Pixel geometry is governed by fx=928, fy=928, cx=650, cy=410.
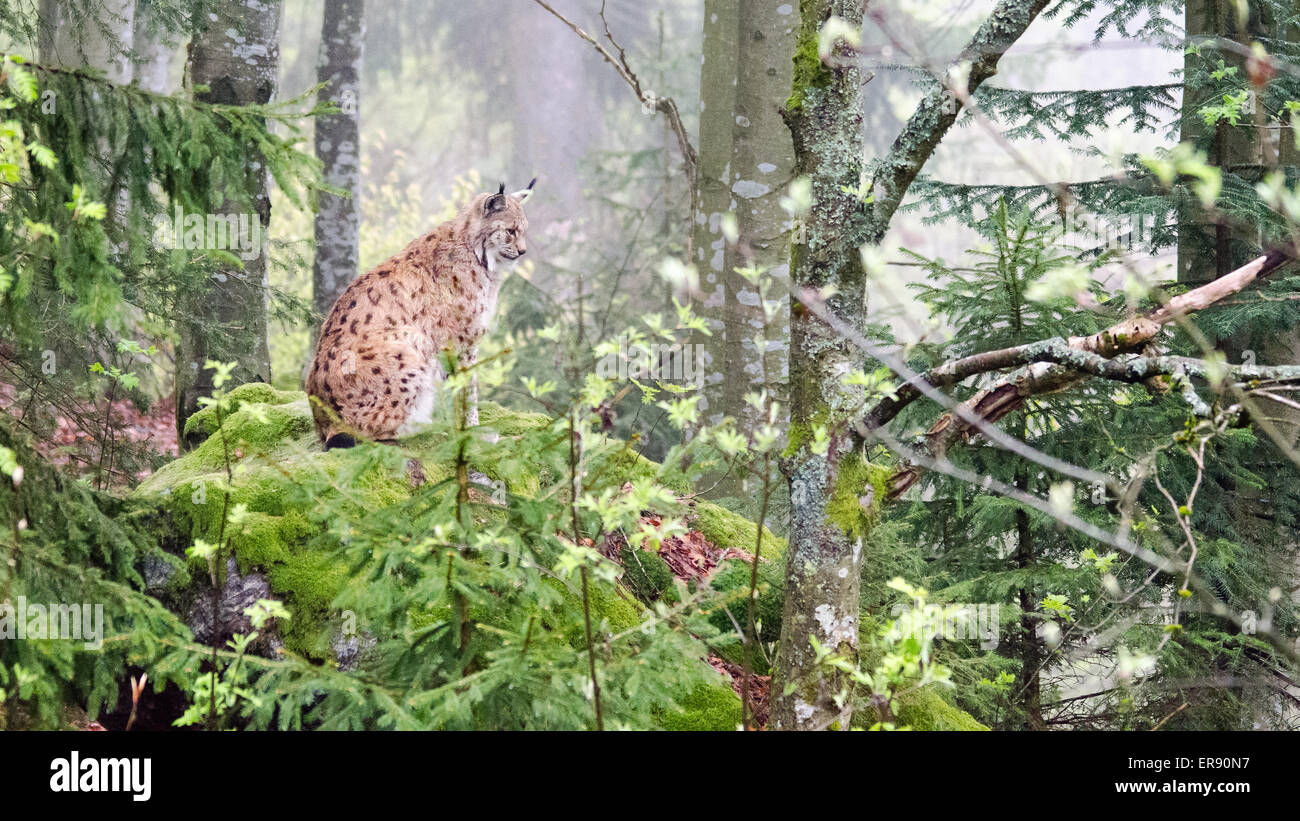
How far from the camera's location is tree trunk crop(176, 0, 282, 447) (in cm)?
696

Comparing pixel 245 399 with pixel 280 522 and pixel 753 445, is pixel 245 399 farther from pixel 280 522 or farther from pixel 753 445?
pixel 753 445

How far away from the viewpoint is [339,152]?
1078cm

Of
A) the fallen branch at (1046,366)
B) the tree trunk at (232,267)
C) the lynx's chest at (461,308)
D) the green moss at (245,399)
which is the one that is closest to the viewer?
the fallen branch at (1046,366)

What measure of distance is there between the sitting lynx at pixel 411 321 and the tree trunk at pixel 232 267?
1943 mm

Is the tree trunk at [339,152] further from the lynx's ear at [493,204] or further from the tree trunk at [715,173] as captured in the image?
the lynx's ear at [493,204]

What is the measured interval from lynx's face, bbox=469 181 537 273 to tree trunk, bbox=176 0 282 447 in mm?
2085

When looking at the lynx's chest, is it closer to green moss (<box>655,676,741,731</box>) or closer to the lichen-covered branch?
green moss (<box>655,676,741,731</box>)

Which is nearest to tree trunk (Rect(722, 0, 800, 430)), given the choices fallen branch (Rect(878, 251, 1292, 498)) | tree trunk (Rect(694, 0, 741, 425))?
tree trunk (Rect(694, 0, 741, 425))

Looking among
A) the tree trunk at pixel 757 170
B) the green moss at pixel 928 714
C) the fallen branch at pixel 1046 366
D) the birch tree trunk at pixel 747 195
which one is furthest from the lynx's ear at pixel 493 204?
the green moss at pixel 928 714

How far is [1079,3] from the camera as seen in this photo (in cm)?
670

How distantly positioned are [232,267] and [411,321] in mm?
2876

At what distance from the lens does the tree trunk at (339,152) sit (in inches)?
409
